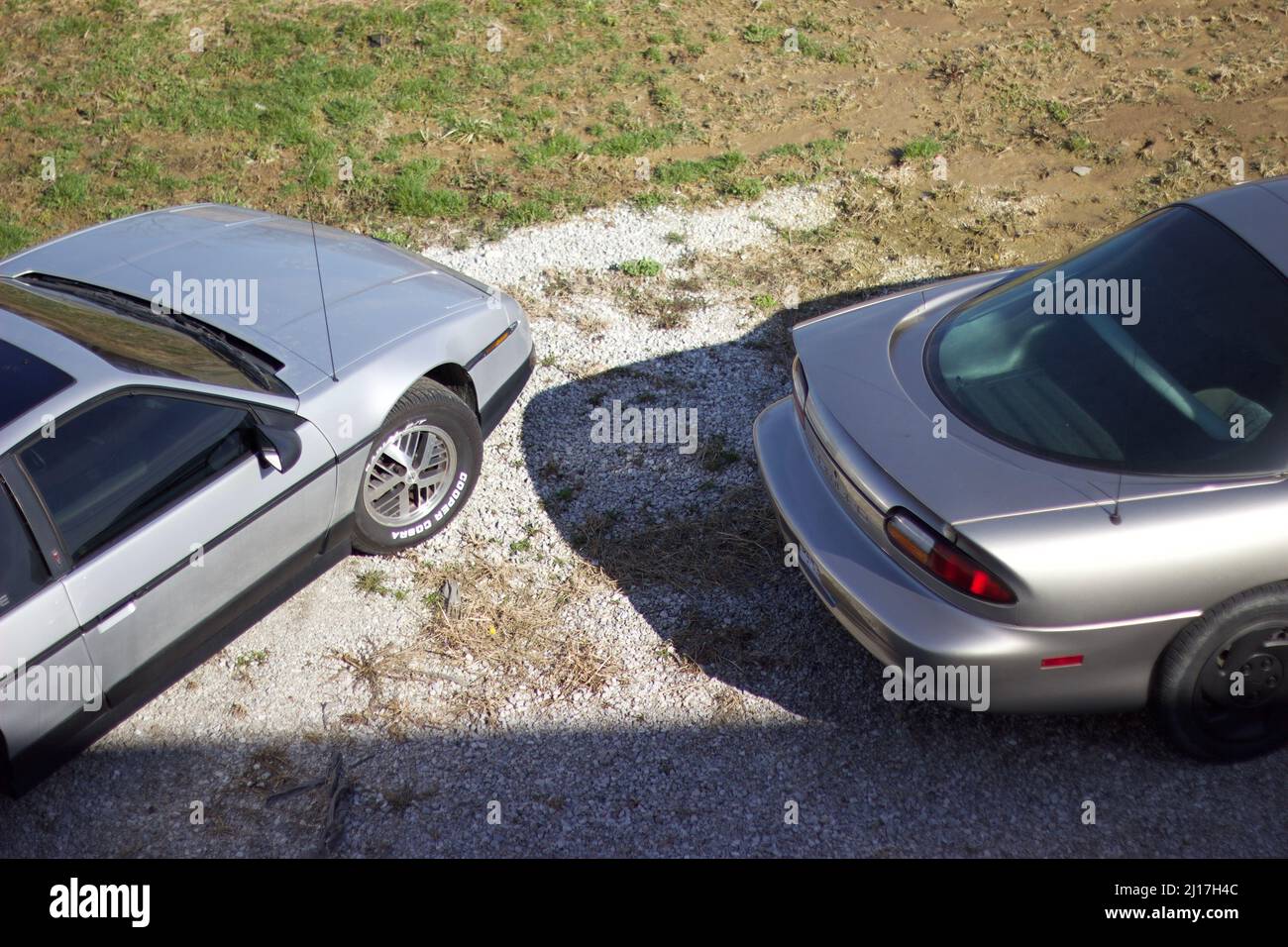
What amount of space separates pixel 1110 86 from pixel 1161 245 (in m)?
5.10

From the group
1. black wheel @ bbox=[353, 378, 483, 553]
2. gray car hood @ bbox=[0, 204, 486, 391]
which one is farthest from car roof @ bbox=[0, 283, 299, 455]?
black wheel @ bbox=[353, 378, 483, 553]

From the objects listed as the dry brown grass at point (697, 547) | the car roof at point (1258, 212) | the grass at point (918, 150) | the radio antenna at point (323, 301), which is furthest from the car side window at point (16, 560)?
the grass at point (918, 150)

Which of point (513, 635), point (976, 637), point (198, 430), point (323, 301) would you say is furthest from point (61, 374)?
point (976, 637)

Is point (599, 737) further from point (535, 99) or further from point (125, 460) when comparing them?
point (535, 99)

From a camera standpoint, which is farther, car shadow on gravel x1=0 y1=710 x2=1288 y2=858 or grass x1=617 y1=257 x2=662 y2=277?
grass x1=617 y1=257 x2=662 y2=277

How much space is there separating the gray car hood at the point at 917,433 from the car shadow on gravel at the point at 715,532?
0.96 m

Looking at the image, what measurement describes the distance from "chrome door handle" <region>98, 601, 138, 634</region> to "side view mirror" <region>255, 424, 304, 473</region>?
0.72 metres

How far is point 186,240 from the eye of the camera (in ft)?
17.0

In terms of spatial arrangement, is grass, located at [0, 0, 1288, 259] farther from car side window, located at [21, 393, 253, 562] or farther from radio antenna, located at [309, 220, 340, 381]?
car side window, located at [21, 393, 253, 562]

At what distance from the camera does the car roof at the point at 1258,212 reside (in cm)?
380

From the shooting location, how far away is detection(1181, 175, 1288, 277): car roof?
3801 mm

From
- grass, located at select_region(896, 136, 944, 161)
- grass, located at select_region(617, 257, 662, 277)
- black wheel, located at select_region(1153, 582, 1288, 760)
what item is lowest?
black wheel, located at select_region(1153, 582, 1288, 760)

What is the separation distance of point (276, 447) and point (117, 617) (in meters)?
0.83
